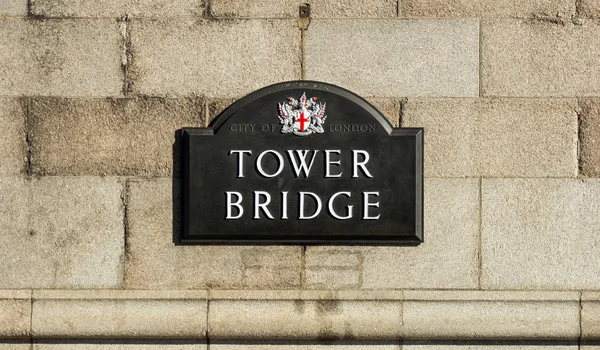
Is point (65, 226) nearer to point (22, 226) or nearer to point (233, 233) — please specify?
point (22, 226)

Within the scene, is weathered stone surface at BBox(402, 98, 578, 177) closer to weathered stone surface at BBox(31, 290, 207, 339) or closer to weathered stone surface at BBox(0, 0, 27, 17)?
weathered stone surface at BBox(31, 290, 207, 339)

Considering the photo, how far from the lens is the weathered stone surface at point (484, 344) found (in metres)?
6.87

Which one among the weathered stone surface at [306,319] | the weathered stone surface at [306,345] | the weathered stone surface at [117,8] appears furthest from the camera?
the weathered stone surface at [117,8]

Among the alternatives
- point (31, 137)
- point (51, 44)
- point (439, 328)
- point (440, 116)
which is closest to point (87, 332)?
point (31, 137)

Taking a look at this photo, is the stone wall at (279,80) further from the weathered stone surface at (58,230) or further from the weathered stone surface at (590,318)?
the weathered stone surface at (590,318)

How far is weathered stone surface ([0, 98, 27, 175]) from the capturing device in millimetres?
6957

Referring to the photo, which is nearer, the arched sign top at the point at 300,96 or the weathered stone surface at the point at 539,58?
the arched sign top at the point at 300,96

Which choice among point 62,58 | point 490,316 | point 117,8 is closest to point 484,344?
point 490,316

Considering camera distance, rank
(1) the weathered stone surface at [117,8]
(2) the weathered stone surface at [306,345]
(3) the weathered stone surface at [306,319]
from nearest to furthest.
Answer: (3) the weathered stone surface at [306,319]
(2) the weathered stone surface at [306,345]
(1) the weathered stone surface at [117,8]

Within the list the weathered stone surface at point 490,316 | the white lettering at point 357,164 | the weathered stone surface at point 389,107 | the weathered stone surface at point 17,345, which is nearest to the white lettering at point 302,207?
the white lettering at point 357,164

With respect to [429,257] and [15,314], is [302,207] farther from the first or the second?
[15,314]

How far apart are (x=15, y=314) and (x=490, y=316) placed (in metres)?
3.99

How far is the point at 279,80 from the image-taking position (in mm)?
6969

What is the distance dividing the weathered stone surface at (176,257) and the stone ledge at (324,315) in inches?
5.7
